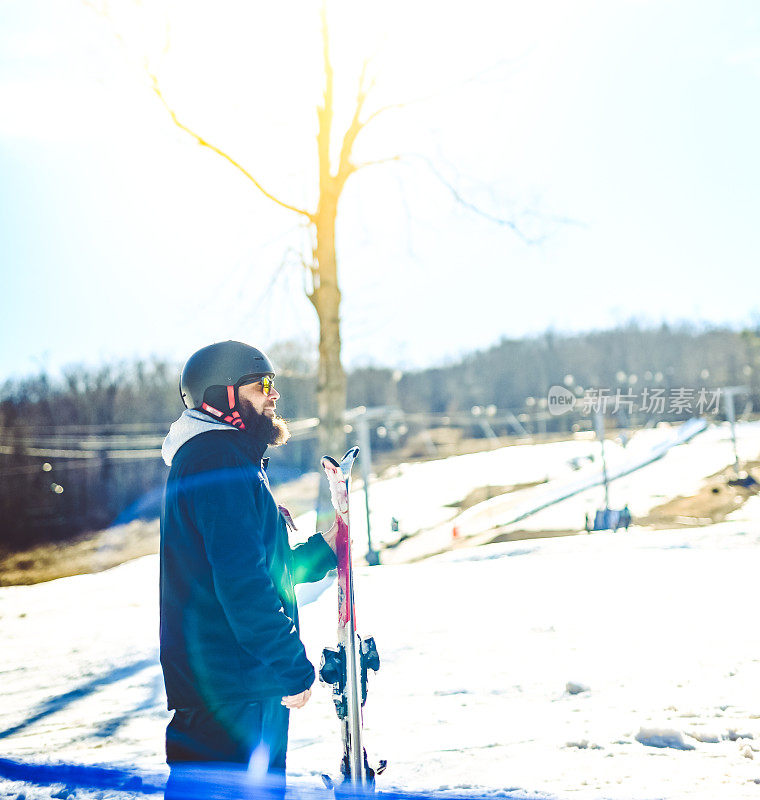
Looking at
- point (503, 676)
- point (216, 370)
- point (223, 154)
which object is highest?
point (223, 154)

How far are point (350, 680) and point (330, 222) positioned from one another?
722 centimetres

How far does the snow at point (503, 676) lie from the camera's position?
313 cm

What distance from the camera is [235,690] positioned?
2.22 meters

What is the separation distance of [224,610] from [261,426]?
2.03 feet

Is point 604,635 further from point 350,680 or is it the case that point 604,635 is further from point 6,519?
point 6,519

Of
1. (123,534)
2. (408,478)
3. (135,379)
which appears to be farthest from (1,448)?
(408,478)

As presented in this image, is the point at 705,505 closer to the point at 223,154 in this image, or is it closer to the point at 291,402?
the point at 223,154

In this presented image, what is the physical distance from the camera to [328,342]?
9320mm

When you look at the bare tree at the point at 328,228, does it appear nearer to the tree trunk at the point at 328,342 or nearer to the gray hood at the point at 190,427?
the tree trunk at the point at 328,342

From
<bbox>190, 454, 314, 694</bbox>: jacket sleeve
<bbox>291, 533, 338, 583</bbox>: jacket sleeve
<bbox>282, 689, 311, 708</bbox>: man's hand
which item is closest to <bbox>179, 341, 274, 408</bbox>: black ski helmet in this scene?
<bbox>190, 454, 314, 694</bbox>: jacket sleeve

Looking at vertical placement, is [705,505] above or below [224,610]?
below

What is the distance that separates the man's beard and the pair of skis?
0.23m

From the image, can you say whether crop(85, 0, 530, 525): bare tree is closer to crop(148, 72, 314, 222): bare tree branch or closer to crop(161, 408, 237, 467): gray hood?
crop(148, 72, 314, 222): bare tree branch

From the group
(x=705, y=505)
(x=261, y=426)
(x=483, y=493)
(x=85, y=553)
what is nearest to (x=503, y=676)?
(x=261, y=426)
